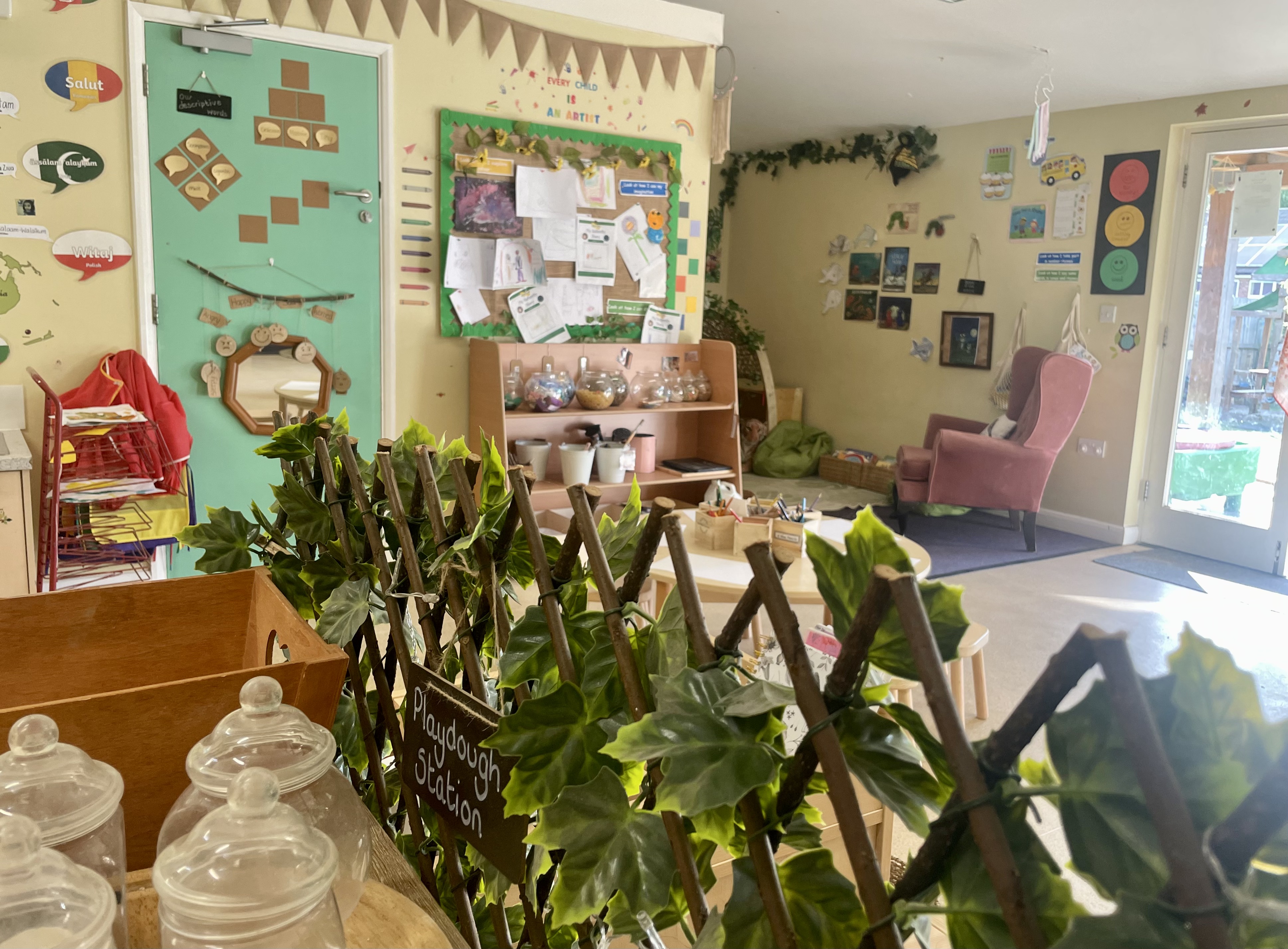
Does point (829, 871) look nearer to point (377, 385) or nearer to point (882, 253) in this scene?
point (377, 385)

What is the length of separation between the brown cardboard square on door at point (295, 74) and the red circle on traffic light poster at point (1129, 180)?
441 centimetres

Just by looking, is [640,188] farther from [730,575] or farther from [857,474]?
[857,474]

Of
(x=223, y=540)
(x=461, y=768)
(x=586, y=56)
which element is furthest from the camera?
(x=586, y=56)

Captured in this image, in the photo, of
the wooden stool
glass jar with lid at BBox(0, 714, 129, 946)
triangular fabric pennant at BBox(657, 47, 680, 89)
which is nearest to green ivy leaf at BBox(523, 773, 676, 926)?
glass jar with lid at BBox(0, 714, 129, 946)

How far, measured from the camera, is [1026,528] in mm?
5551

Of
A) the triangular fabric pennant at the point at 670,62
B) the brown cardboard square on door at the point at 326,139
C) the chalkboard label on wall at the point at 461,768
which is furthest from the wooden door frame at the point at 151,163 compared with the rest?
the chalkboard label on wall at the point at 461,768

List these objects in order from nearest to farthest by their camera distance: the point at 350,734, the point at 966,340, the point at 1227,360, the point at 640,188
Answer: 1. the point at 350,734
2. the point at 640,188
3. the point at 1227,360
4. the point at 966,340

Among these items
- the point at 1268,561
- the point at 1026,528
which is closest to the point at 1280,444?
the point at 1268,561

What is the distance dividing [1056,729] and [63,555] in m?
3.43

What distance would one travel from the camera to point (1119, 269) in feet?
18.6

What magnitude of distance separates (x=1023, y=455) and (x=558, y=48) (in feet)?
10.7

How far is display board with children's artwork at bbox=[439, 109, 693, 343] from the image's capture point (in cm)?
414

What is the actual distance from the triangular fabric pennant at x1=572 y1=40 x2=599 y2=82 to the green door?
0.90 meters

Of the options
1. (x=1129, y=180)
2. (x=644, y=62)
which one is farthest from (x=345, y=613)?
(x=1129, y=180)
